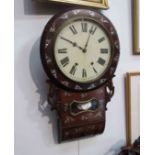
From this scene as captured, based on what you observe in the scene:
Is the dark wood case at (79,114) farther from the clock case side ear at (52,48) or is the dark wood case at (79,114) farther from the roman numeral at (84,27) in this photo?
the roman numeral at (84,27)

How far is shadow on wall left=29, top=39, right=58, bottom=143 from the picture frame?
39 cm

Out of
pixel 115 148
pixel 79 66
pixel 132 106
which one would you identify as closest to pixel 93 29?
pixel 79 66

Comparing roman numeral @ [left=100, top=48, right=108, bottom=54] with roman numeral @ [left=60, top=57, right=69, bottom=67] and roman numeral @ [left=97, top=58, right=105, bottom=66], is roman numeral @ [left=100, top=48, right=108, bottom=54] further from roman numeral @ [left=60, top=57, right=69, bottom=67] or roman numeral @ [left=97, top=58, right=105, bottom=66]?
roman numeral @ [left=60, top=57, right=69, bottom=67]

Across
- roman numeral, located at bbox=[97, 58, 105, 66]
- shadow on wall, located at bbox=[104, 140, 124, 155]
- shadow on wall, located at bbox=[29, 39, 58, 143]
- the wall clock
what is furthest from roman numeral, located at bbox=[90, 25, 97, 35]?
shadow on wall, located at bbox=[104, 140, 124, 155]

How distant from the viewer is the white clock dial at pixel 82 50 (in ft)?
3.00

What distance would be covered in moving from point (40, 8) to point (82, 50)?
229 mm

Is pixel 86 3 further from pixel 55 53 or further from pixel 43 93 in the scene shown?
pixel 43 93

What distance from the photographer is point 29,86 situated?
0.91m

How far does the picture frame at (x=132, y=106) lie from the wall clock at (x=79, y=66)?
0.15m

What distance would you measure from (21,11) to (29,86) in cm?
28

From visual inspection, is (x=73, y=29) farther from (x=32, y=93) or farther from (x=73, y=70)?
(x=32, y=93)

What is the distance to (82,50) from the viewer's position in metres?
0.95

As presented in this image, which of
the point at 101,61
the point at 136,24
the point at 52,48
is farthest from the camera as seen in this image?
the point at 136,24
